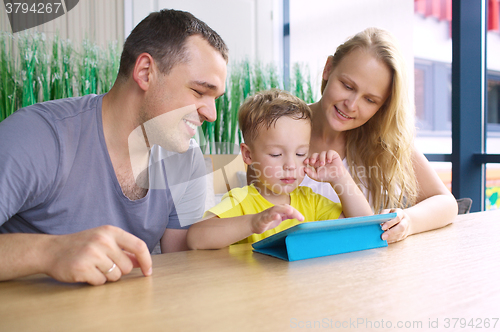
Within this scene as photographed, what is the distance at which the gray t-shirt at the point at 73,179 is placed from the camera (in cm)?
75

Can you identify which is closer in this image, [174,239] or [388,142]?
[174,239]

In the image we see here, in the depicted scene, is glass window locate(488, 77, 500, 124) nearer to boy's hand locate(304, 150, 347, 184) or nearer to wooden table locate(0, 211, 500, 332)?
boy's hand locate(304, 150, 347, 184)

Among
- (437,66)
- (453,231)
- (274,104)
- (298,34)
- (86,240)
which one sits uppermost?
(298,34)

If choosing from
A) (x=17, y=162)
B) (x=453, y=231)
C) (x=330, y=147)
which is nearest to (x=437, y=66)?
(x=330, y=147)

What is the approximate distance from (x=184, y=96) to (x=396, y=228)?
618 mm

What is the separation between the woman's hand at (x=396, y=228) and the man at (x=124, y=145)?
0.52 m

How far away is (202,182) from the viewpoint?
1.10 m

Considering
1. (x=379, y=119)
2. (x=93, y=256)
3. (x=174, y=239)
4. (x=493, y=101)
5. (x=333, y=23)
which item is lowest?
(x=174, y=239)

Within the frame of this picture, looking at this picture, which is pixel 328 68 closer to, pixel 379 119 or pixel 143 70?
pixel 379 119

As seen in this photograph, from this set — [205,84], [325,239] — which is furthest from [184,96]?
[325,239]

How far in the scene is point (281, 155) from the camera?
1.05 meters

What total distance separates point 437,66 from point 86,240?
209 inches

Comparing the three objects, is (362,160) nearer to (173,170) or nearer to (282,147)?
(282,147)

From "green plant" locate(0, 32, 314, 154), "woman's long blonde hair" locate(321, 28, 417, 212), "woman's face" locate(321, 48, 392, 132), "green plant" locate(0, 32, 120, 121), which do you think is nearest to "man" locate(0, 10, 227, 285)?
"woman's face" locate(321, 48, 392, 132)
